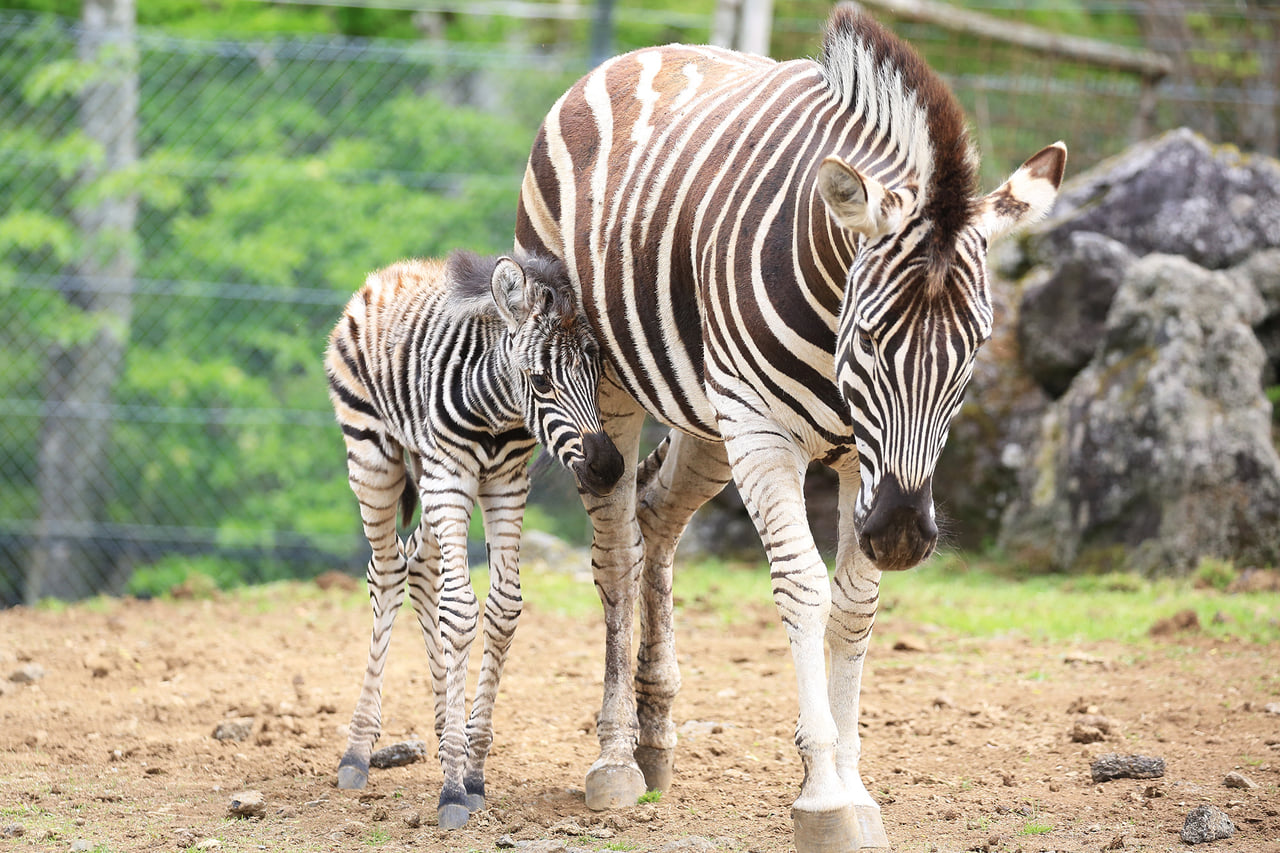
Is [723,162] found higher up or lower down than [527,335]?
higher up

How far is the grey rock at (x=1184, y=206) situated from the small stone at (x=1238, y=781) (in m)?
6.23

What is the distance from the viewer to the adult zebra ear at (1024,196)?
3.33 m

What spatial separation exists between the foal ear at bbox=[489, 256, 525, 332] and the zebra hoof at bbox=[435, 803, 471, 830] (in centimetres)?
161

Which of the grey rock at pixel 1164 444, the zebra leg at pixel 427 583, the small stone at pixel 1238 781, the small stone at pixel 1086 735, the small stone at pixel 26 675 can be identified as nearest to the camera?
the small stone at pixel 1238 781

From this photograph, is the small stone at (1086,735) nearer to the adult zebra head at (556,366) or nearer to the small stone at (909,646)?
the small stone at (909,646)

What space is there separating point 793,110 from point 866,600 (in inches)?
61.2

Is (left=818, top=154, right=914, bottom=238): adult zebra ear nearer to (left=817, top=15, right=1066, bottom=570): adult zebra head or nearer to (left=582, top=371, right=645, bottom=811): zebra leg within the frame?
(left=817, top=15, right=1066, bottom=570): adult zebra head

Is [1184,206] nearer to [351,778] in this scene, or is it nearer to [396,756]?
[396,756]

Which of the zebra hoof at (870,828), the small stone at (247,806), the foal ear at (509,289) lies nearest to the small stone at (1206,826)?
→ the zebra hoof at (870,828)

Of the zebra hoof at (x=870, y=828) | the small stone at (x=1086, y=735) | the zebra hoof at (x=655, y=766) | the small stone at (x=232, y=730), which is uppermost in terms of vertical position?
the zebra hoof at (x=870, y=828)

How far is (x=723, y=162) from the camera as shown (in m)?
4.06

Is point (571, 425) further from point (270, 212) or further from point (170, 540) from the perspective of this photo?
point (270, 212)

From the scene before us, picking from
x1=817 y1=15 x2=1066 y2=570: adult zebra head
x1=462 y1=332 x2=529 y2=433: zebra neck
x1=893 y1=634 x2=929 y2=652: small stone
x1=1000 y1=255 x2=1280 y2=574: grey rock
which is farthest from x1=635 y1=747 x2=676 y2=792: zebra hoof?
x1=1000 y1=255 x2=1280 y2=574: grey rock

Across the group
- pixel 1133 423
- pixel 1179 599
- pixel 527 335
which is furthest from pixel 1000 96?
pixel 527 335
